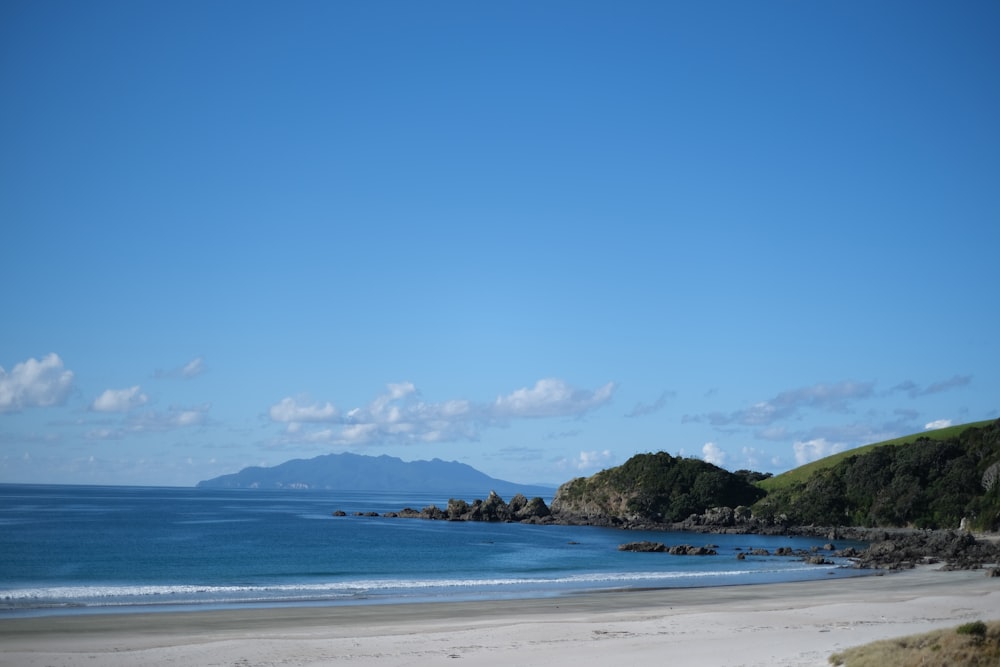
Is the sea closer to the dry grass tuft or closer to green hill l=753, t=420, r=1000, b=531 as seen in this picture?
green hill l=753, t=420, r=1000, b=531

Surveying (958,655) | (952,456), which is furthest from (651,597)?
(952,456)

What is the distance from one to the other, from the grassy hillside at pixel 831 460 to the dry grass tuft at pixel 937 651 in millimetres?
84259

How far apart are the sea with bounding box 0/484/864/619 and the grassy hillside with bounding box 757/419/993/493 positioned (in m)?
22.3

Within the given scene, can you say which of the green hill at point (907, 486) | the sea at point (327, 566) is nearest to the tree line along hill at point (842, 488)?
the green hill at point (907, 486)

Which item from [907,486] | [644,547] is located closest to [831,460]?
[907,486]

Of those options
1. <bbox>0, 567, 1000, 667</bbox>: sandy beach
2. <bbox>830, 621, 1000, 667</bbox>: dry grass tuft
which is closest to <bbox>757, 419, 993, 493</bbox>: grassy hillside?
<bbox>0, 567, 1000, 667</bbox>: sandy beach

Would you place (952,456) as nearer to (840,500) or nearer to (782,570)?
(840,500)

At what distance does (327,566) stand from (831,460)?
7713 cm

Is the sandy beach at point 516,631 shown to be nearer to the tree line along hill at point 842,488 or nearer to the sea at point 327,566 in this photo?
the sea at point 327,566

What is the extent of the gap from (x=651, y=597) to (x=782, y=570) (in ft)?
64.5

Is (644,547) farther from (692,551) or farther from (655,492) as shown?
(655,492)

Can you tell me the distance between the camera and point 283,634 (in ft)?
98.3

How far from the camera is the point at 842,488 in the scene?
9994 cm

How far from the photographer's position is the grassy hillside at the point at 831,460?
101 metres
